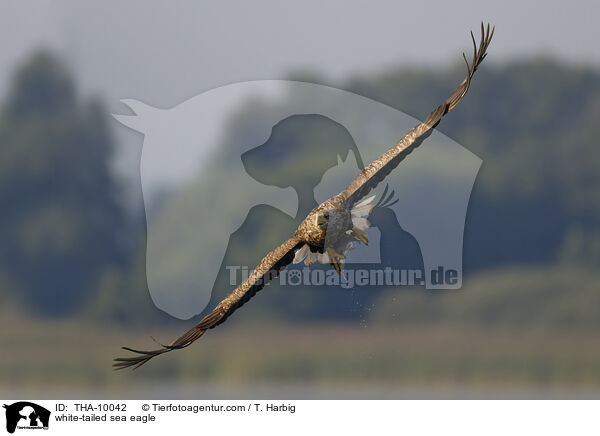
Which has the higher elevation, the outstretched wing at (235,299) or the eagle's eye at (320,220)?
the eagle's eye at (320,220)

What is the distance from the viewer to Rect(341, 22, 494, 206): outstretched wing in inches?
274

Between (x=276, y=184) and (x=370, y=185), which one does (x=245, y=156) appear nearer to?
(x=276, y=184)

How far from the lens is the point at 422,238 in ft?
32.8

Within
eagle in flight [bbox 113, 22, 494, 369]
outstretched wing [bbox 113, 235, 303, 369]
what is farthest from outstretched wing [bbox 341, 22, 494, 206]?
outstretched wing [bbox 113, 235, 303, 369]

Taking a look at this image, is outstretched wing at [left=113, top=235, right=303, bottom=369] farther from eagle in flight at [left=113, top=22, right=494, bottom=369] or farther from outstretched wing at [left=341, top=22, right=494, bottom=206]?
outstretched wing at [left=341, top=22, right=494, bottom=206]

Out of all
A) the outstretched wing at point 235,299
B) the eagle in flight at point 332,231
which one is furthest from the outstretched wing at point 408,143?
the outstretched wing at point 235,299

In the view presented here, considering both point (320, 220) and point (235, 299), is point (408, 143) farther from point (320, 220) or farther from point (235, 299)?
point (235, 299)

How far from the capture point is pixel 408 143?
707 cm

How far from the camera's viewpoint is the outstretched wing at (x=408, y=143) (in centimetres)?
696

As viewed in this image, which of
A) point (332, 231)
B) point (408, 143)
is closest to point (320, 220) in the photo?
point (332, 231)
